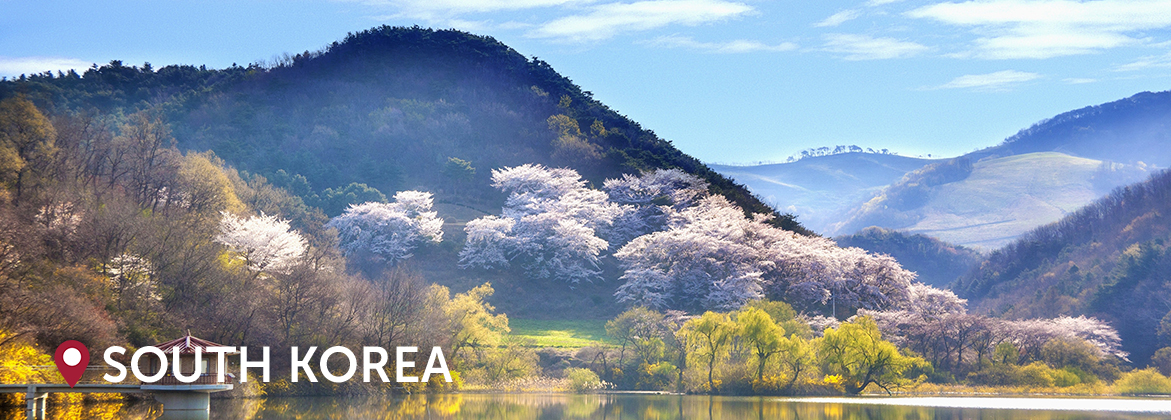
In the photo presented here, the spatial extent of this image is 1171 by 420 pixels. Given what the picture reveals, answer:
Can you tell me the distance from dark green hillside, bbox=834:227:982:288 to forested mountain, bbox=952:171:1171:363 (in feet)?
110

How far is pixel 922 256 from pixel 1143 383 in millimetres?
133359

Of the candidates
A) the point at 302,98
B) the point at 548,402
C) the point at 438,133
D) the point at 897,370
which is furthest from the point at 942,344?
the point at 302,98

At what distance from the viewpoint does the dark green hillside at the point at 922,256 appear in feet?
626

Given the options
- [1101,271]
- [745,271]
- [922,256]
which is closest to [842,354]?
[745,271]

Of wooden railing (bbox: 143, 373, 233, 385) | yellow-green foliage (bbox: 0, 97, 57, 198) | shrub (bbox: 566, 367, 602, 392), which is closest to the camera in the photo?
wooden railing (bbox: 143, 373, 233, 385)

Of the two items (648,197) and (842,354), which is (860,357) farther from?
(648,197)

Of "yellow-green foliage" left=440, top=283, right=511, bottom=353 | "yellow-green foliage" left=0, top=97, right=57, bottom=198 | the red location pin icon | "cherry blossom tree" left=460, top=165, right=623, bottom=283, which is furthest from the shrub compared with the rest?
"yellow-green foliage" left=0, top=97, right=57, bottom=198

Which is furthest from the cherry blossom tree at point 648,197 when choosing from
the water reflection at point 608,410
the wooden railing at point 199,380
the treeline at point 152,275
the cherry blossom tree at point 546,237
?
the wooden railing at point 199,380

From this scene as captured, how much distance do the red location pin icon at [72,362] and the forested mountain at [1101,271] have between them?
244 feet

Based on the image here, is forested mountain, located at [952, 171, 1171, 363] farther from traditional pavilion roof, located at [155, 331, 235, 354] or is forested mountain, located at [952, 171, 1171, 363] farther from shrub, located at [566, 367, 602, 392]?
traditional pavilion roof, located at [155, 331, 235, 354]

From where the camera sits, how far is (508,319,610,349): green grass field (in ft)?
222

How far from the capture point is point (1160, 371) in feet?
236

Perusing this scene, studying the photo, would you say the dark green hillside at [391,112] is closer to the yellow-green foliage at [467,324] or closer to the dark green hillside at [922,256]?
the yellow-green foliage at [467,324]

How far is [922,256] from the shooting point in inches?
7667
